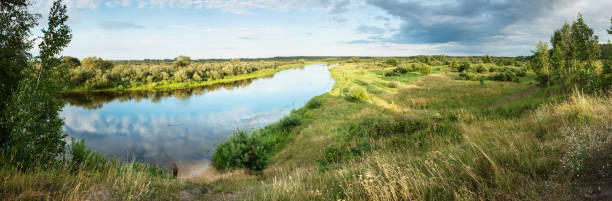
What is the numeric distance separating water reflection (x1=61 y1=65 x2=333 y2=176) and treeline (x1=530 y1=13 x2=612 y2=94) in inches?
938

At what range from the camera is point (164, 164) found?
55.6 feet

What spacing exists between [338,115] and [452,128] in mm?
11051

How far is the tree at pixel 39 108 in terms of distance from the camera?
7711 mm

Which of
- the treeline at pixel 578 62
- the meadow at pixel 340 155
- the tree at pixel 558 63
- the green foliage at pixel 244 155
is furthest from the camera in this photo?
the tree at pixel 558 63

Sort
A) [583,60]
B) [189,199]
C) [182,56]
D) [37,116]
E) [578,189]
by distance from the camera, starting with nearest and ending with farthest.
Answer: [578,189] → [189,199] → [37,116] → [583,60] → [182,56]

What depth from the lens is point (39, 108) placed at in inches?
326

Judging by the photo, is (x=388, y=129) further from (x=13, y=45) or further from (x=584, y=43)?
(x=584, y=43)

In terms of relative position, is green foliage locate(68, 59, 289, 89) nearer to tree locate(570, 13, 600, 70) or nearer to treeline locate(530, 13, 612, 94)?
treeline locate(530, 13, 612, 94)

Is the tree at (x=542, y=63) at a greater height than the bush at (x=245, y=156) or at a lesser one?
greater

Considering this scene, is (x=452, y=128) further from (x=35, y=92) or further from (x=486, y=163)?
(x=35, y=92)

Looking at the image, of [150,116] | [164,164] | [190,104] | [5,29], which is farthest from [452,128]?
[190,104]

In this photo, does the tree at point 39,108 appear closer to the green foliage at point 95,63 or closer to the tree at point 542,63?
the tree at point 542,63

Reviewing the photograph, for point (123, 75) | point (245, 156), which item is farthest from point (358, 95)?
point (123, 75)

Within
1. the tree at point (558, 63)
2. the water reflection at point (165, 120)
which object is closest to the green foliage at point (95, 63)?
the water reflection at point (165, 120)
